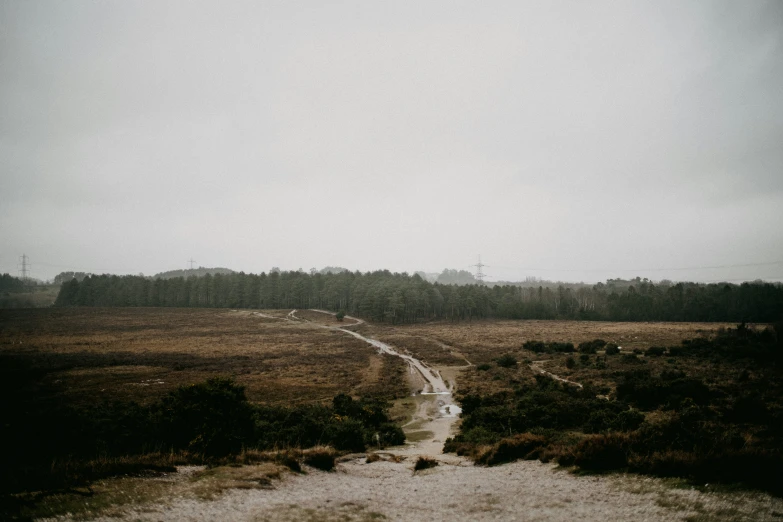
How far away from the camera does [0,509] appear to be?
24.4ft

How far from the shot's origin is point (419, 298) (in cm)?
9806

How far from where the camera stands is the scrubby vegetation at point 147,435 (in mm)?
10258

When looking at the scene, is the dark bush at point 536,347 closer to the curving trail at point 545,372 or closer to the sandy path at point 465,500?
the curving trail at point 545,372

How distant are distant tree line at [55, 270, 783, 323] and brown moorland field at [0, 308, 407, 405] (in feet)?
103

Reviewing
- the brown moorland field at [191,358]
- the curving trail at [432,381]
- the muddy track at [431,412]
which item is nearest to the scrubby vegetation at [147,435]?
the muddy track at [431,412]

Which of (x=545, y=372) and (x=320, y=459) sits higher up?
(x=320, y=459)

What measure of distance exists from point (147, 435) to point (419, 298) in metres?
85.3

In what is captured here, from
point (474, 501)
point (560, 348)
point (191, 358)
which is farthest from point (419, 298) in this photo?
point (474, 501)

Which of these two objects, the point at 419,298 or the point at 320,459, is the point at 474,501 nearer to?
the point at 320,459

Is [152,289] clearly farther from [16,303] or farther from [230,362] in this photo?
[230,362]

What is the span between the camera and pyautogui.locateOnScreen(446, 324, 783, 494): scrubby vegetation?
35.4 ft

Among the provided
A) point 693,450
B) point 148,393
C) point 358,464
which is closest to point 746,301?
point 693,450

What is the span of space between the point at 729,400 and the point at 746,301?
106 m

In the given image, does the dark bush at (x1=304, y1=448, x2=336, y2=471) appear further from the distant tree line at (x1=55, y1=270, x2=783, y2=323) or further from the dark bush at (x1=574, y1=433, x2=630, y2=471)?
the distant tree line at (x1=55, y1=270, x2=783, y2=323)
